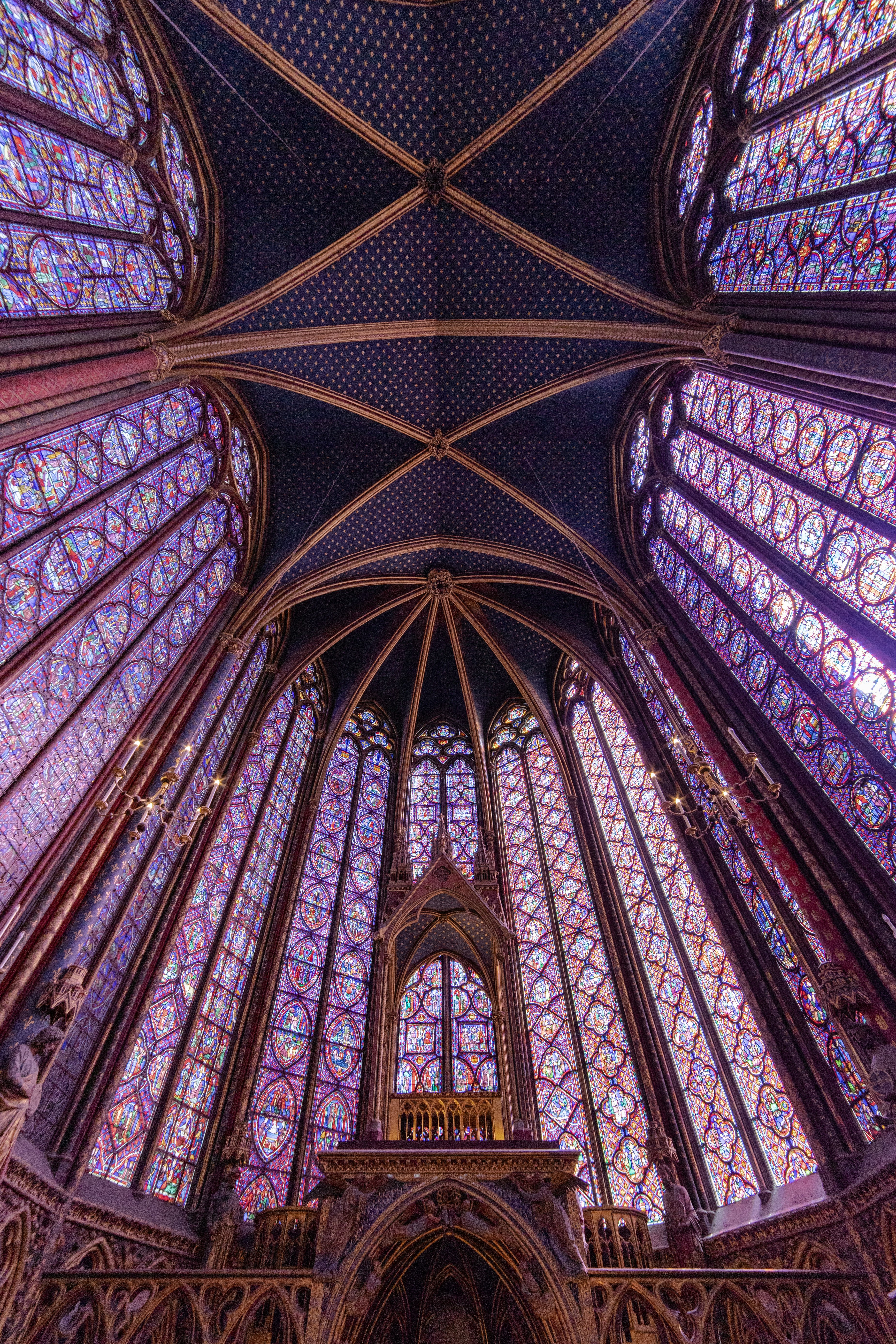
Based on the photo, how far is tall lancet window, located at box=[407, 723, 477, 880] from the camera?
16.0 metres

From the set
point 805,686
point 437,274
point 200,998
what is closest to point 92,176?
point 437,274

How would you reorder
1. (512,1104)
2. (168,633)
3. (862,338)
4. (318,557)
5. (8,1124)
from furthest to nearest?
1. (318,557)
2. (168,633)
3. (512,1104)
4. (862,338)
5. (8,1124)

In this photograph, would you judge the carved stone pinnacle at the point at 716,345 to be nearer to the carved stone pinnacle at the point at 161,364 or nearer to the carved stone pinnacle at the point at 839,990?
the carved stone pinnacle at the point at 161,364

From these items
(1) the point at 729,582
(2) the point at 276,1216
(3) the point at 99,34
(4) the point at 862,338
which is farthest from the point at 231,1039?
(3) the point at 99,34

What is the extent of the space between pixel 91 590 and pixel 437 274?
26.6ft

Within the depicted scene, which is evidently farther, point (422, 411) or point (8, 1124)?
point (422, 411)

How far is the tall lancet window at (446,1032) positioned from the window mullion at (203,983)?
3291mm

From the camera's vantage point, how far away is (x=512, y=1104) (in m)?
10.0

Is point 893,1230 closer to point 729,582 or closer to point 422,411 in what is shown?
point 729,582

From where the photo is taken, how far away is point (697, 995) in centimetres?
1029

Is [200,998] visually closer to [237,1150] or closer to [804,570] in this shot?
[237,1150]

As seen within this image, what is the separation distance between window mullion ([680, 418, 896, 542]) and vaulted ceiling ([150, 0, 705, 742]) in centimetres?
140

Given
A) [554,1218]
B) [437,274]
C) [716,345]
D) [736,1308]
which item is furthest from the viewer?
[437,274]

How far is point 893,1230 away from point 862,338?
8812 mm
